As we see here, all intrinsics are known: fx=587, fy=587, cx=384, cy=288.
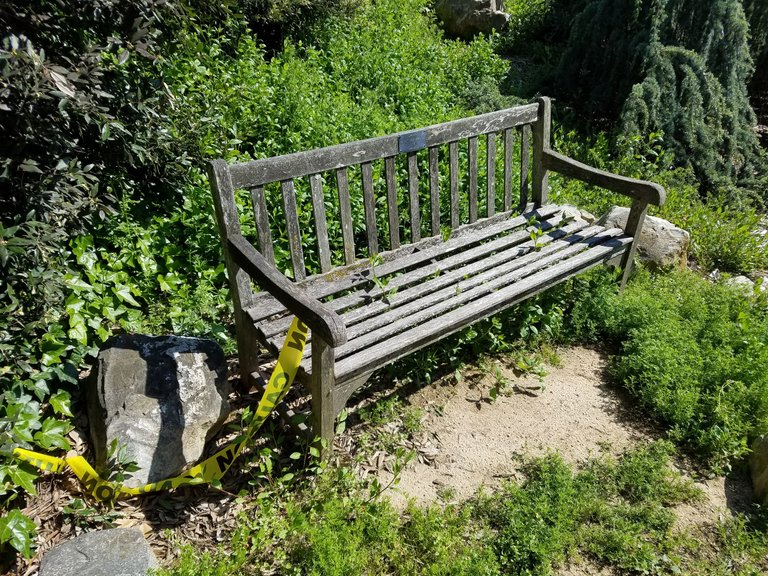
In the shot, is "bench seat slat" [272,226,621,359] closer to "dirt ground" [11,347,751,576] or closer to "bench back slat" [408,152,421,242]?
"bench back slat" [408,152,421,242]

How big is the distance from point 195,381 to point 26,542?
3.16ft

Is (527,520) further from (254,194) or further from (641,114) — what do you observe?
(641,114)

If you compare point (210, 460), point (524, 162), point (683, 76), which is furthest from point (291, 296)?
point (683, 76)

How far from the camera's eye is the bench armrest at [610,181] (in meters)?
4.02

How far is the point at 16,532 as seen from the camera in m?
2.36

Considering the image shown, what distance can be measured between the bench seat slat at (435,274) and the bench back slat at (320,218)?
249 millimetres

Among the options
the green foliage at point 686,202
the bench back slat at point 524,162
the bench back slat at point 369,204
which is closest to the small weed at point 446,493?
the bench back slat at point 369,204

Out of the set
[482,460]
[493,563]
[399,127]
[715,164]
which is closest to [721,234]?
[715,164]

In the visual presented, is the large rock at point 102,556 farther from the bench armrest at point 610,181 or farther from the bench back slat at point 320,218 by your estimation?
the bench armrest at point 610,181

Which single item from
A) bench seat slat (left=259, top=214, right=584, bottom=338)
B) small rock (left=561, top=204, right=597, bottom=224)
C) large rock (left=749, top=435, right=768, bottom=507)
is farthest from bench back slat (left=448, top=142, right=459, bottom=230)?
large rock (left=749, top=435, right=768, bottom=507)

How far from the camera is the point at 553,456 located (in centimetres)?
314

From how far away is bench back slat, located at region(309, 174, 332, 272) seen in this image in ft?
10.7

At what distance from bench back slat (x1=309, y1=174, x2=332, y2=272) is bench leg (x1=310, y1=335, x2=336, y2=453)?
2.97 feet

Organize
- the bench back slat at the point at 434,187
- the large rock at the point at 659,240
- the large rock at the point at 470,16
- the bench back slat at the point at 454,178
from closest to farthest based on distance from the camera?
the bench back slat at the point at 434,187, the bench back slat at the point at 454,178, the large rock at the point at 659,240, the large rock at the point at 470,16
